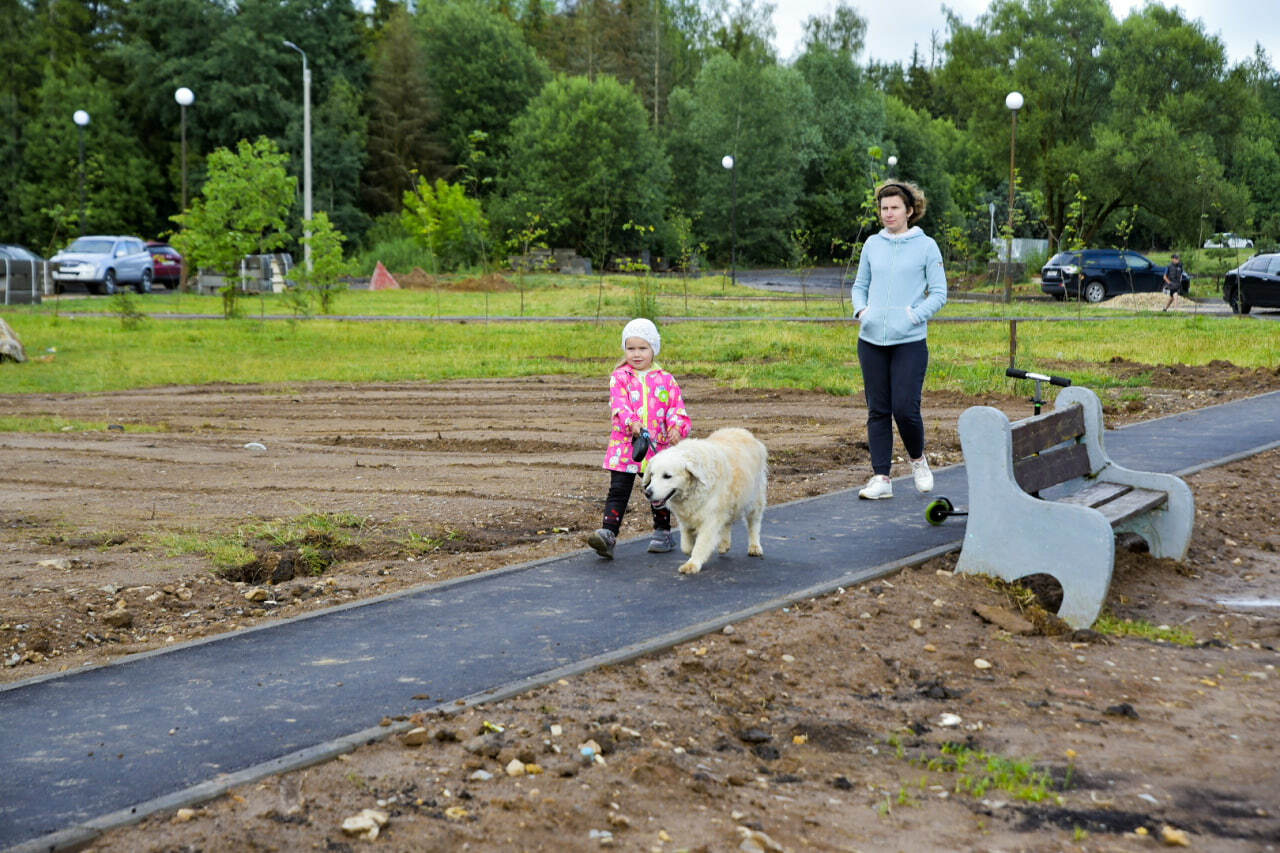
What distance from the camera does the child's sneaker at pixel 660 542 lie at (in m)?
7.55

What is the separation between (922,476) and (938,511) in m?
0.94

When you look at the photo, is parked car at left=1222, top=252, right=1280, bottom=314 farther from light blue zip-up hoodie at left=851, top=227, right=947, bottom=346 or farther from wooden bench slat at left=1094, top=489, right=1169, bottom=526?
wooden bench slat at left=1094, top=489, right=1169, bottom=526

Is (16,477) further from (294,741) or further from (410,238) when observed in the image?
(410,238)

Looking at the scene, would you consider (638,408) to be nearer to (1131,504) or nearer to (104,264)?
(1131,504)

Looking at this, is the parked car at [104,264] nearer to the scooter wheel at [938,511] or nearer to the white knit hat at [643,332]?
the white knit hat at [643,332]

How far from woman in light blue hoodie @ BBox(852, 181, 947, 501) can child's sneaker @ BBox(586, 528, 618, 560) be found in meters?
2.15

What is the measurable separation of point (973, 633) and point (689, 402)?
9.41 meters

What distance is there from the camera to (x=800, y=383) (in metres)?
17.2

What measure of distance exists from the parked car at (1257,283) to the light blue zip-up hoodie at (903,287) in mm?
28012

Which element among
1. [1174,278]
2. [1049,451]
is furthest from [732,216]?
[1049,451]

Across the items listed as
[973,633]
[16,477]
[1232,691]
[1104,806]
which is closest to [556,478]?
[16,477]

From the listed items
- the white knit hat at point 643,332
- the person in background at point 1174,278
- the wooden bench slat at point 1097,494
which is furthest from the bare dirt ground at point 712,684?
the person in background at point 1174,278

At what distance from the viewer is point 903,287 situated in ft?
27.6

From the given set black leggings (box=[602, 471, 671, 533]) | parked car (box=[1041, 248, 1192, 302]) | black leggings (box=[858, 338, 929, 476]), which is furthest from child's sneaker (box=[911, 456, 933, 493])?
→ parked car (box=[1041, 248, 1192, 302])
